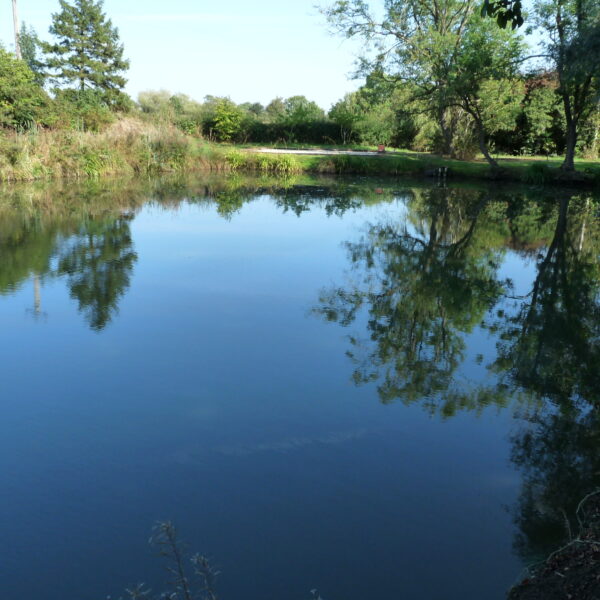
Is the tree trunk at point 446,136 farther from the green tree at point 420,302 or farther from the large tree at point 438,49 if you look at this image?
the green tree at point 420,302

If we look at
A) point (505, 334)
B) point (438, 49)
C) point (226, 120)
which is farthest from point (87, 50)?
point (505, 334)

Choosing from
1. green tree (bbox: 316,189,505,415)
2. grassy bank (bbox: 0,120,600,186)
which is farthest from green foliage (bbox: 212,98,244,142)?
green tree (bbox: 316,189,505,415)

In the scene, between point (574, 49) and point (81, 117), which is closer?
point (574, 49)

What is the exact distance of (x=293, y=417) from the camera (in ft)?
15.3

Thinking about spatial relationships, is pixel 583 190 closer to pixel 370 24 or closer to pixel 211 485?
pixel 370 24

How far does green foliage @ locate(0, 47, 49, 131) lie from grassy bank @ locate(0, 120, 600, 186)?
6.54 ft

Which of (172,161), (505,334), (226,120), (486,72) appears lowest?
(505,334)

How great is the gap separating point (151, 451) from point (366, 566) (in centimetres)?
178

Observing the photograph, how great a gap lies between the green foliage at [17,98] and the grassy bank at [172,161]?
1.99 meters

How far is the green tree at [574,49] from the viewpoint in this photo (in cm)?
1703

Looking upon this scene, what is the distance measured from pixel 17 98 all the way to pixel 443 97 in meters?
16.4

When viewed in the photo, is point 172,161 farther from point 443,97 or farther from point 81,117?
point 443,97

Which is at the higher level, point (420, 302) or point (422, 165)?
point (422, 165)

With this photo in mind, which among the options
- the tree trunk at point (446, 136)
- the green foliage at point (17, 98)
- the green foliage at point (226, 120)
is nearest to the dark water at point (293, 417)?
the green foliage at point (17, 98)
